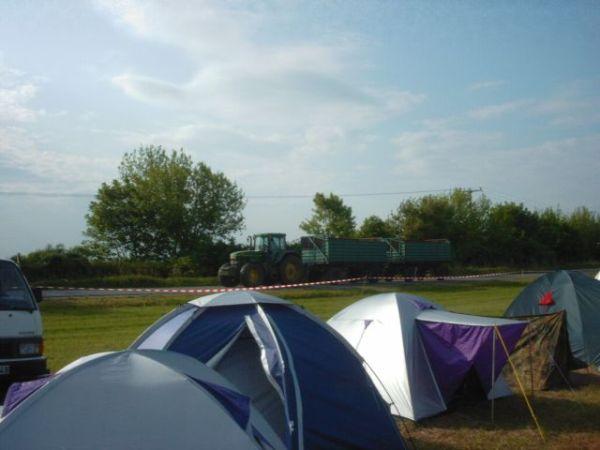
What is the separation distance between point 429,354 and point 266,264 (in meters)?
20.6

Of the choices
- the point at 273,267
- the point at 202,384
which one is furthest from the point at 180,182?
the point at 202,384

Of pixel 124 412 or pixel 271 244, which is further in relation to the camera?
pixel 271 244

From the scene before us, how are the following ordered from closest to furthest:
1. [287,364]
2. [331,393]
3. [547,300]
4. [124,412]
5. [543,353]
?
[124,412] < [287,364] < [331,393] < [543,353] < [547,300]

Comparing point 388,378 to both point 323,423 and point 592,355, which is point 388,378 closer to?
point 323,423

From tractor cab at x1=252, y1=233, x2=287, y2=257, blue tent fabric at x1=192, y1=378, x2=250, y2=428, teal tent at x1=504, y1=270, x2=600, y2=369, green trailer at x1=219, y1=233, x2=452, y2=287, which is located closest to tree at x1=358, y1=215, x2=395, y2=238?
green trailer at x1=219, y1=233, x2=452, y2=287

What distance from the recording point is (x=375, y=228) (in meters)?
47.2

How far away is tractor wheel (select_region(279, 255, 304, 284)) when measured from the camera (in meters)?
28.5

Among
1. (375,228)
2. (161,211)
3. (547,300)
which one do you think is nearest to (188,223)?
(161,211)

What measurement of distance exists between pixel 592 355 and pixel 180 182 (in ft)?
127

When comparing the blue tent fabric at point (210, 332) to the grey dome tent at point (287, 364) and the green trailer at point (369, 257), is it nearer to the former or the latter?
the grey dome tent at point (287, 364)

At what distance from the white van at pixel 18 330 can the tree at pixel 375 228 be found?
3918 cm

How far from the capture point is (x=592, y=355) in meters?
10.4

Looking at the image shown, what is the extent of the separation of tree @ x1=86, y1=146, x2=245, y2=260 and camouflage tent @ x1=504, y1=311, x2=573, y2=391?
34521 millimetres

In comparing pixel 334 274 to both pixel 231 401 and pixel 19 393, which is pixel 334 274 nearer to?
pixel 231 401
